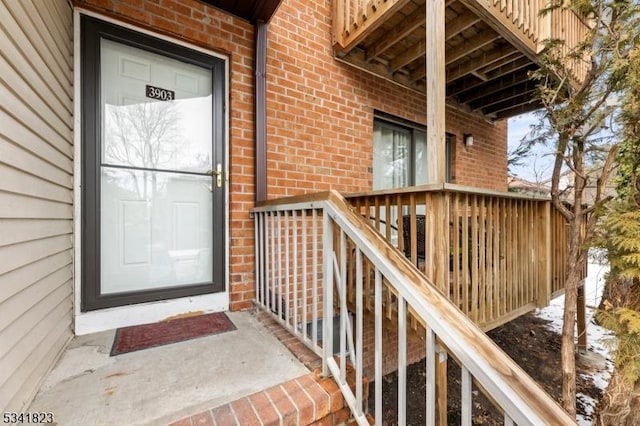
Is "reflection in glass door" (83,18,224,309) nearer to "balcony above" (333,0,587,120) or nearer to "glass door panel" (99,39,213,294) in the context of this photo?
"glass door panel" (99,39,213,294)

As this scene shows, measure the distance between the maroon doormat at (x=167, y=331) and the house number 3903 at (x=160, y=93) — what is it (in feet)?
5.62

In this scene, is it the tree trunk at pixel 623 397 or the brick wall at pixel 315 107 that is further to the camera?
the brick wall at pixel 315 107

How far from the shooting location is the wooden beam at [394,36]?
102 inches

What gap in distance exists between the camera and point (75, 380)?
53.5 inches

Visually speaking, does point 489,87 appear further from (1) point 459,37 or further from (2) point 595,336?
(2) point 595,336

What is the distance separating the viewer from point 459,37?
2.92m

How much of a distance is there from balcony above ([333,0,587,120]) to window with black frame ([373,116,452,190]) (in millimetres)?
535

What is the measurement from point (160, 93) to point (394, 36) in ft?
7.35

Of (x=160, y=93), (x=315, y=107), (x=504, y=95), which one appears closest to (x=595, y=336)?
(x=504, y=95)

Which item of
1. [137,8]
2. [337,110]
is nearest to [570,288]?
[337,110]

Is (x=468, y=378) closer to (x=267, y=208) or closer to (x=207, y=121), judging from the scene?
(x=267, y=208)

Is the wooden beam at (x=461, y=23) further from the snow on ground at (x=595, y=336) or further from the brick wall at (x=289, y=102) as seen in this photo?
the snow on ground at (x=595, y=336)

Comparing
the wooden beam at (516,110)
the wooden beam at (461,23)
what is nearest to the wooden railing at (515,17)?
the wooden beam at (461,23)

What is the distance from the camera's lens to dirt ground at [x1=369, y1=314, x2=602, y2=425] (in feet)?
8.57
